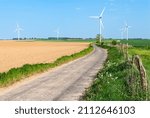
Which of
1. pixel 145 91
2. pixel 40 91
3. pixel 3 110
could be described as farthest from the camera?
pixel 40 91

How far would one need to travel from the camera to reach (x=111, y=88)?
1939 cm

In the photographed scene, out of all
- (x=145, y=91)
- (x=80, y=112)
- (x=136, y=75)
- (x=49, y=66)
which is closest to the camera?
(x=80, y=112)

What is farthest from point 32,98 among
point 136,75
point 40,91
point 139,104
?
point 139,104

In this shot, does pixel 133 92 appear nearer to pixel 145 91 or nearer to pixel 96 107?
pixel 145 91

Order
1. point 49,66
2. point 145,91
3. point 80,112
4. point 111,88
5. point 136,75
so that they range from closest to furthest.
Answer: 1. point 80,112
2. point 145,91
3. point 111,88
4. point 136,75
5. point 49,66

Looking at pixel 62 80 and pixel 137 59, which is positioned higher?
pixel 137 59

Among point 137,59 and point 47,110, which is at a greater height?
point 137,59

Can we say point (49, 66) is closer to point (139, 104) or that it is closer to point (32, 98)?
point (32, 98)

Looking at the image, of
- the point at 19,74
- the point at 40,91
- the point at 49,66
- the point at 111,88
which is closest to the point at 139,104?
the point at 111,88

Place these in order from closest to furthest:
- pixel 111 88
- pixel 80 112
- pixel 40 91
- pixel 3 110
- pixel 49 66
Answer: pixel 80 112
pixel 3 110
pixel 111 88
pixel 40 91
pixel 49 66

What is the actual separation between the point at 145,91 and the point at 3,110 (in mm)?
5466

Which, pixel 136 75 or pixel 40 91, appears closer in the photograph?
pixel 136 75

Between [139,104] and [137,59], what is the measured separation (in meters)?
2.99

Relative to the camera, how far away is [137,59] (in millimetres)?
17562
